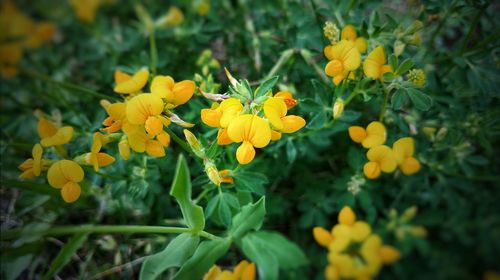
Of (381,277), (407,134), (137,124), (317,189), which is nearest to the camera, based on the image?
(137,124)

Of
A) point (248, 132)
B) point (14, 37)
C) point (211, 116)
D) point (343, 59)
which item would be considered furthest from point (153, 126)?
point (14, 37)

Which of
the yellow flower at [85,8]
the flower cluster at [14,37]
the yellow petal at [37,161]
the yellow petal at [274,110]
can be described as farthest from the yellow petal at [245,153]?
the yellow flower at [85,8]

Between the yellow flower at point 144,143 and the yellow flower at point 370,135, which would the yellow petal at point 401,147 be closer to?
the yellow flower at point 370,135

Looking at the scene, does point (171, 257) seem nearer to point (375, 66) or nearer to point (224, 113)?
point (224, 113)

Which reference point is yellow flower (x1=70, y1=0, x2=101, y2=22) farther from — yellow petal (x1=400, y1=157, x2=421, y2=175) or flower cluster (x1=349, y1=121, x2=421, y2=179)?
yellow petal (x1=400, y1=157, x2=421, y2=175)

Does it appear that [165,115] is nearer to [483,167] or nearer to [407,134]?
[407,134]

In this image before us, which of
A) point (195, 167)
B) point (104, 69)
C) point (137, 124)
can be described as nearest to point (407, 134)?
point (195, 167)
